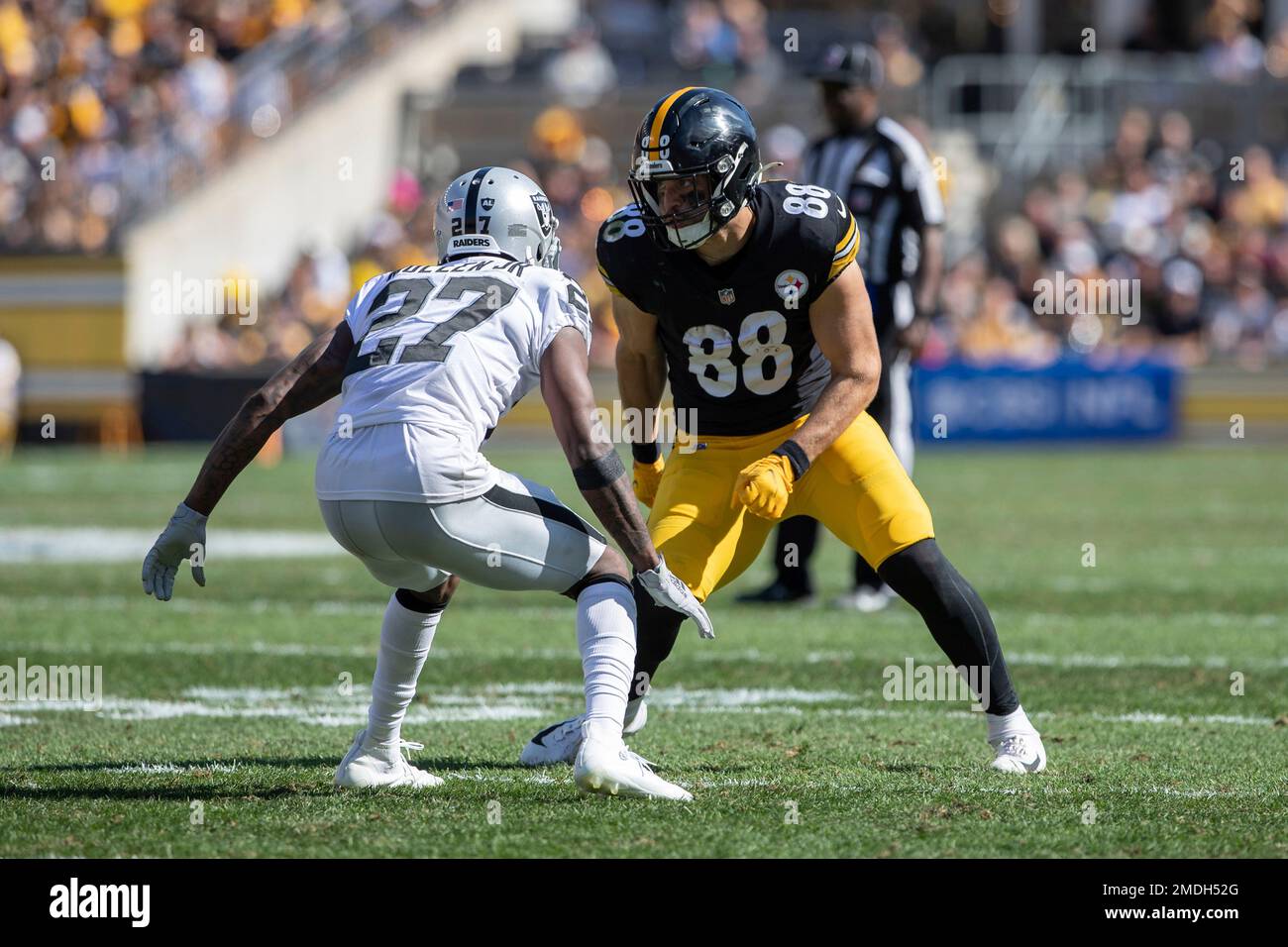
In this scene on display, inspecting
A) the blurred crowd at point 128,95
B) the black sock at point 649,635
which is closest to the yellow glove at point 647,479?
the black sock at point 649,635

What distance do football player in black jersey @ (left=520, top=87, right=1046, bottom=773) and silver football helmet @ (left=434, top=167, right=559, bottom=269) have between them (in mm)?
312

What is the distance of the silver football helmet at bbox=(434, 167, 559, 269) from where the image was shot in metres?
4.80

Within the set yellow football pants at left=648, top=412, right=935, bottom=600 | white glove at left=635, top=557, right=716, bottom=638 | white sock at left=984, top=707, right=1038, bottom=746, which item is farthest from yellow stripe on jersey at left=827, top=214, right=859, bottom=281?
white sock at left=984, top=707, right=1038, bottom=746

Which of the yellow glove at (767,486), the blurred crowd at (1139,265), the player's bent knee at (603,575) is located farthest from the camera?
the blurred crowd at (1139,265)

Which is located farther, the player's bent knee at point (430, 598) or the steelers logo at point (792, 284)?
the steelers logo at point (792, 284)

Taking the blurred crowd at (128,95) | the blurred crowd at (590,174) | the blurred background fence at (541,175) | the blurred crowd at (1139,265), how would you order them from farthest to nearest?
the blurred crowd at (128,95)
the blurred crowd at (590,174)
the blurred crowd at (1139,265)
the blurred background fence at (541,175)

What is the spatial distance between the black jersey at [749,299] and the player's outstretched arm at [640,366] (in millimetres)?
42

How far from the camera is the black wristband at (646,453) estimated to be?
5.66 m

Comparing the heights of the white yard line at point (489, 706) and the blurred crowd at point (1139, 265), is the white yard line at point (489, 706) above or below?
below

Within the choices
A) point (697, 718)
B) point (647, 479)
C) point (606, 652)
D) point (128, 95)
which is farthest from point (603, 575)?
point (128, 95)

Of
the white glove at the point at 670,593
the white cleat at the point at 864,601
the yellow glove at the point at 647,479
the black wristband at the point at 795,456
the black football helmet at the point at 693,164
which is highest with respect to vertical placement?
the black football helmet at the point at 693,164

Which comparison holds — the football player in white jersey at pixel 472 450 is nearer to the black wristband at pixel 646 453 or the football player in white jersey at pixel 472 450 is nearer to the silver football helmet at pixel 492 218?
the silver football helmet at pixel 492 218

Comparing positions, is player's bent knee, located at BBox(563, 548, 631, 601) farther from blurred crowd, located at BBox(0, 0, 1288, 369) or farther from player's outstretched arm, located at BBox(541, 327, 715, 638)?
blurred crowd, located at BBox(0, 0, 1288, 369)
